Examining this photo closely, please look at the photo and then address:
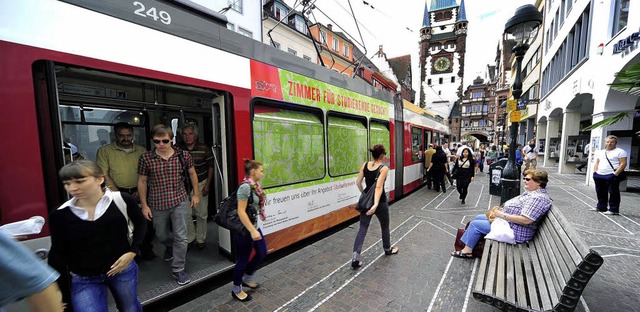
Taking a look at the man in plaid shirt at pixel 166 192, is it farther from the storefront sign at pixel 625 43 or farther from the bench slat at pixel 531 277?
the storefront sign at pixel 625 43

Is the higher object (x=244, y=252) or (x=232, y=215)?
(x=232, y=215)

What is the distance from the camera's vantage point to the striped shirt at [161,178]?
8.89 feet

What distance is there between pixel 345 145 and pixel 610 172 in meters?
5.53

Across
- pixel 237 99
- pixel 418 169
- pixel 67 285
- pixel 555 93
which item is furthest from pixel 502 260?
pixel 555 93

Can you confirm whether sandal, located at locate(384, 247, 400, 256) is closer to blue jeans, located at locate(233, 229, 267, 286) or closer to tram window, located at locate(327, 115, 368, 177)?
tram window, located at locate(327, 115, 368, 177)

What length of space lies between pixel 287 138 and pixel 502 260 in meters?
2.86

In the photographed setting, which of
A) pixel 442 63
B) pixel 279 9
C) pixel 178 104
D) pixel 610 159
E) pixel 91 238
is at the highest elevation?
pixel 442 63

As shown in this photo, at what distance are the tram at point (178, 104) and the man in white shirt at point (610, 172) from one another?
467 cm

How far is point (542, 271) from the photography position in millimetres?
2342

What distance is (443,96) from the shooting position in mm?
50188

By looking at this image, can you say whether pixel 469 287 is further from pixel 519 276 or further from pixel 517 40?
pixel 517 40

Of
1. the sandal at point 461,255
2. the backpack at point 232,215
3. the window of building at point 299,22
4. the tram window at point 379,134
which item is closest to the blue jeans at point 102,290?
the backpack at point 232,215

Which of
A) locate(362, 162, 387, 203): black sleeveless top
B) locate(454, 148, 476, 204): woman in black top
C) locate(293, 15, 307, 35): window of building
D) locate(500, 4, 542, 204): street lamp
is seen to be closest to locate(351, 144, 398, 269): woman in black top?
locate(362, 162, 387, 203): black sleeveless top

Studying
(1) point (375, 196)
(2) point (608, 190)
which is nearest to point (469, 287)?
(1) point (375, 196)
